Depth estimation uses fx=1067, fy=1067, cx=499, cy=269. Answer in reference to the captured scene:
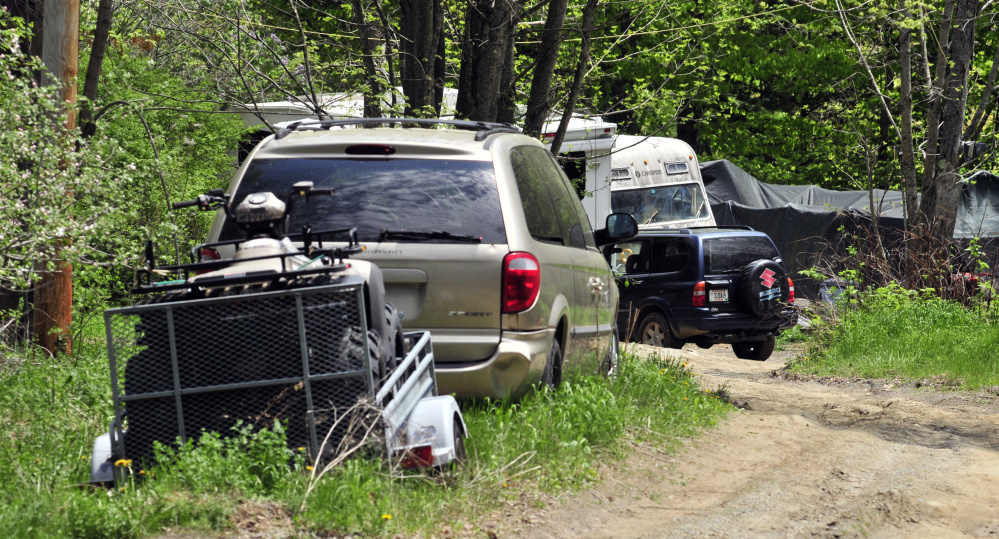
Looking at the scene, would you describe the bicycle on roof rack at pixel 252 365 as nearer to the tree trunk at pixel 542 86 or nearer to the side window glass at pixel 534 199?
the side window glass at pixel 534 199

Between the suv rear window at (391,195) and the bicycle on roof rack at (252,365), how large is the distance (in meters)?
1.22

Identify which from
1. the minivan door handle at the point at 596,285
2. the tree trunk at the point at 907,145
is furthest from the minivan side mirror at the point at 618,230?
the tree trunk at the point at 907,145

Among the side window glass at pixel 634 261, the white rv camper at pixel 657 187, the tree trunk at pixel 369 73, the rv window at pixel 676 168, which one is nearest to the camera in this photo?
the tree trunk at pixel 369 73

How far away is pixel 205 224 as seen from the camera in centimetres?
1391

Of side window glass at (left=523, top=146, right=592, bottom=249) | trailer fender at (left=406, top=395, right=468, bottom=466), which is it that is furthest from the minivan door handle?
trailer fender at (left=406, top=395, right=468, bottom=466)

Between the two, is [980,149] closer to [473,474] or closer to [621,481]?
[621,481]

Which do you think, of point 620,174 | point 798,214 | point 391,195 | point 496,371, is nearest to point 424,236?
point 391,195

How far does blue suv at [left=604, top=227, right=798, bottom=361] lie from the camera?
1448cm

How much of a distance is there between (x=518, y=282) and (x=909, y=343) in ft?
25.2

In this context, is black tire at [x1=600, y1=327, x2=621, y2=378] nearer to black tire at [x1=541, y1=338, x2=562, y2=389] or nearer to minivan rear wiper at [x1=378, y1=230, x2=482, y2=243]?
black tire at [x1=541, y1=338, x2=562, y2=389]

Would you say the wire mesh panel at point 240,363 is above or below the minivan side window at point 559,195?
below

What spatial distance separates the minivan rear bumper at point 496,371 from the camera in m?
5.68

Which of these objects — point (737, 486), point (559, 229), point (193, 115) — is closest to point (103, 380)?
point (559, 229)

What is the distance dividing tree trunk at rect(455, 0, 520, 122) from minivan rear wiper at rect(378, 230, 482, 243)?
5549 millimetres
